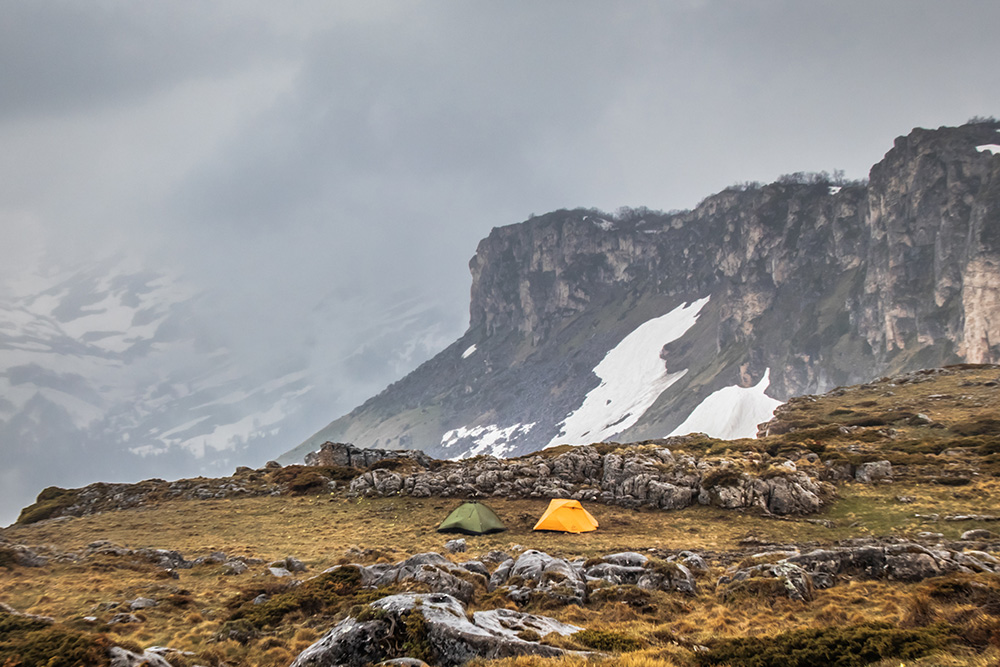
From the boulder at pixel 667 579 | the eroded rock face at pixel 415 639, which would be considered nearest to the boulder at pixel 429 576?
the eroded rock face at pixel 415 639

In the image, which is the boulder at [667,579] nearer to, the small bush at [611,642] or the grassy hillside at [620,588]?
the grassy hillside at [620,588]

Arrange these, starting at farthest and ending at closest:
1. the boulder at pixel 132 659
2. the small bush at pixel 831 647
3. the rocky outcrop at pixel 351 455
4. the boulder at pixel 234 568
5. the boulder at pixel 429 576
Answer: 1. the rocky outcrop at pixel 351 455
2. the boulder at pixel 234 568
3. the boulder at pixel 429 576
4. the boulder at pixel 132 659
5. the small bush at pixel 831 647

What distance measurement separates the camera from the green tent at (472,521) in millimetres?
33188

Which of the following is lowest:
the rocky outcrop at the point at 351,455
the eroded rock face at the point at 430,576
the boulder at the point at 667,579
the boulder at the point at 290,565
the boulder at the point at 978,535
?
the boulder at the point at 978,535

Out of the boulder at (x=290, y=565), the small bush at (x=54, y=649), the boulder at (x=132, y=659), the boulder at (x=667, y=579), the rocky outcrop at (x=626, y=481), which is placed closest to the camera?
the small bush at (x=54, y=649)

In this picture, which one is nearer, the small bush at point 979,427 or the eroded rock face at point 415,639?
the eroded rock face at point 415,639

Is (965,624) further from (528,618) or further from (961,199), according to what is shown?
(961,199)

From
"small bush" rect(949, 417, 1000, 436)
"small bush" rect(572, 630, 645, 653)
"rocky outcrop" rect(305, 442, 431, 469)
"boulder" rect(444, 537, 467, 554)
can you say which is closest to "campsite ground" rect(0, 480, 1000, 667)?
"small bush" rect(572, 630, 645, 653)

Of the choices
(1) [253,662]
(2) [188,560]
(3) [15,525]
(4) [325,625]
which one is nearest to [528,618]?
(4) [325,625]

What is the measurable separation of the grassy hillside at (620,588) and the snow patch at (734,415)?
10110 cm

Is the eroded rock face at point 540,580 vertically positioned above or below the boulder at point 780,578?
above

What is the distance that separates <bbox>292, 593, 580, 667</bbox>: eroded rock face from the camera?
463 inches

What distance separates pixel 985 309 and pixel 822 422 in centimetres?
10550

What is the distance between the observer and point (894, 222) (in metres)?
178
